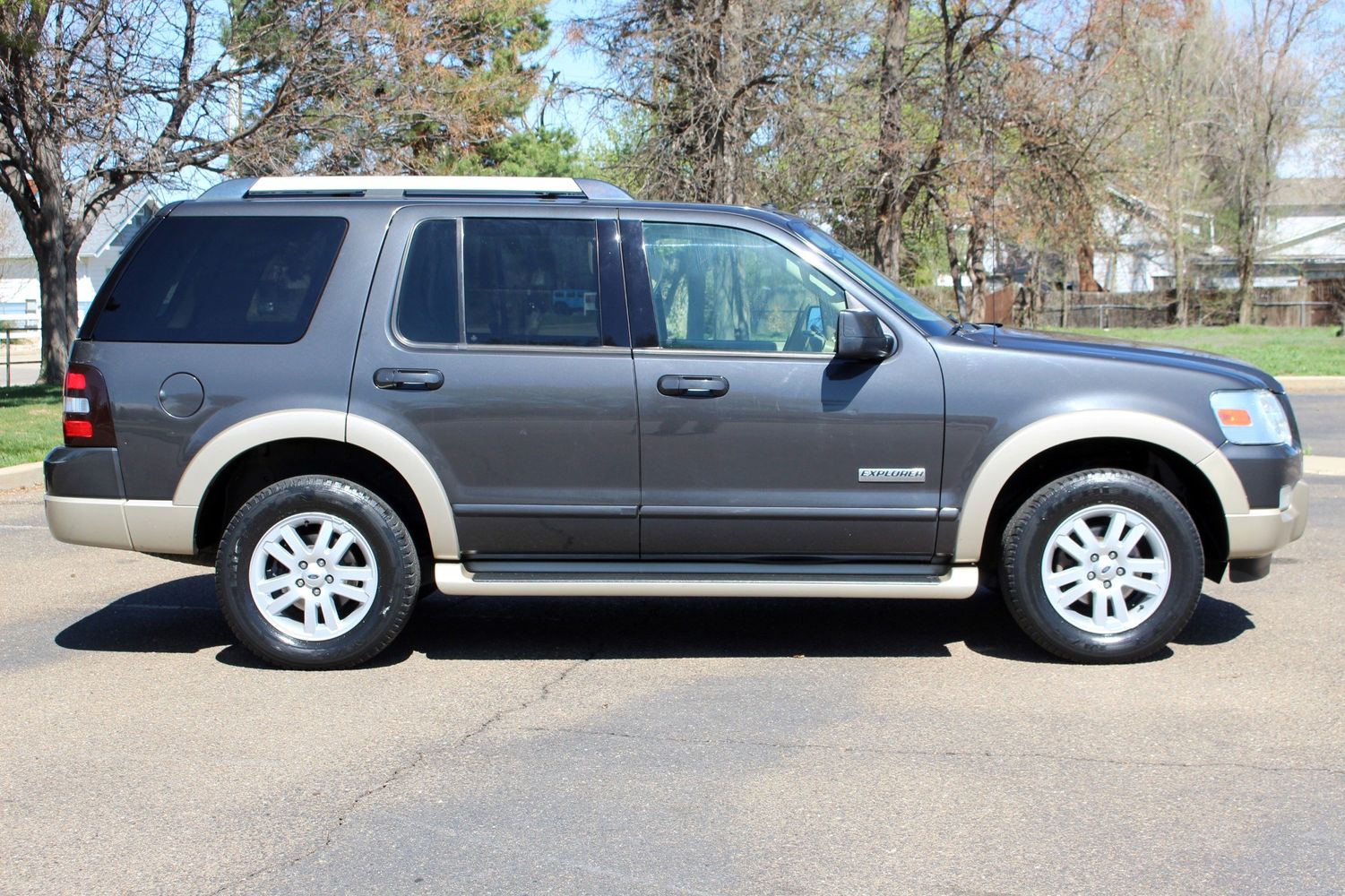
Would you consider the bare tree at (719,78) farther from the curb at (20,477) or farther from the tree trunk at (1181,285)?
the tree trunk at (1181,285)

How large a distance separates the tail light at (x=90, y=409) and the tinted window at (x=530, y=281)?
1.52 m

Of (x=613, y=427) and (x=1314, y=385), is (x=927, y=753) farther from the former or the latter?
(x=1314, y=385)

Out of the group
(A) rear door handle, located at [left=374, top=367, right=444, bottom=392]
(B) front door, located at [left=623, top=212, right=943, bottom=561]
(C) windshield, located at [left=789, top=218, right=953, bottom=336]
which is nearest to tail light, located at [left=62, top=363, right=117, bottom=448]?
(A) rear door handle, located at [left=374, top=367, right=444, bottom=392]

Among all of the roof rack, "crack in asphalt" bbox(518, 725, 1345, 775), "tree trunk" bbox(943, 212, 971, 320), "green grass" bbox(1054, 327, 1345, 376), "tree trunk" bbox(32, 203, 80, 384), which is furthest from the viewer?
"green grass" bbox(1054, 327, 1345, 376)

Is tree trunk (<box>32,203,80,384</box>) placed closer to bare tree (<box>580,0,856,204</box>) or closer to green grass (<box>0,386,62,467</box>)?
green grass (<box>0,386,62,467</box>)

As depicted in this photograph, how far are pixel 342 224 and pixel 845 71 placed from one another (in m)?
13.3

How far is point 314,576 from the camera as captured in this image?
17.4ft

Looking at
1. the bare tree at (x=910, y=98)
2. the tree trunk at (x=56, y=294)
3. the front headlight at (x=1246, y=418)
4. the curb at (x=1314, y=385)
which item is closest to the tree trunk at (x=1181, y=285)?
the curb at (x=1314, y=385)

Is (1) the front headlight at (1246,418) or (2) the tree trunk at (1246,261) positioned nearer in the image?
(1) the front headlight at (1246,418)

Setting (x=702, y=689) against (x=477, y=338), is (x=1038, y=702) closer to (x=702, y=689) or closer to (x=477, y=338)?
(x=702, y=689)

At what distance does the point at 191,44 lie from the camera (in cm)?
1664

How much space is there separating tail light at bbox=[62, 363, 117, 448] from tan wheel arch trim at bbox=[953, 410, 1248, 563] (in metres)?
3.53

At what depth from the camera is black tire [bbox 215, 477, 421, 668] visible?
5.26 meters

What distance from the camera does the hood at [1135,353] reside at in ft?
17.3
